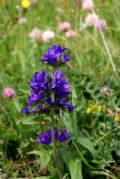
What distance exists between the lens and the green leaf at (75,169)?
1757mm

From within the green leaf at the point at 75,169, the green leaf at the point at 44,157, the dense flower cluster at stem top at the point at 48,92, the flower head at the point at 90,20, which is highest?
the flower head at the point at 90,20

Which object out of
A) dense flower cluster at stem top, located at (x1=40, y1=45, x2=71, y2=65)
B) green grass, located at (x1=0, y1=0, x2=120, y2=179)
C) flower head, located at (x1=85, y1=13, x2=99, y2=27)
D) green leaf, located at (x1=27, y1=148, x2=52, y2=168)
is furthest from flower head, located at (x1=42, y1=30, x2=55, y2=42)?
green leaf, located at (x1=27, y1=148, x2=52, y2=168)

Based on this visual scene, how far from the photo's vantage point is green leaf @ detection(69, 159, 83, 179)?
1.76 metres

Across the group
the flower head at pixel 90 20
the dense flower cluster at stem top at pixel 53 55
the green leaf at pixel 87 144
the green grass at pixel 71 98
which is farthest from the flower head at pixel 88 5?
the green leaf at pixel 87 144

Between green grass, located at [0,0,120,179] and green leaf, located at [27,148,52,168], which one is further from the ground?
green grass, located at [0,0,120,179]

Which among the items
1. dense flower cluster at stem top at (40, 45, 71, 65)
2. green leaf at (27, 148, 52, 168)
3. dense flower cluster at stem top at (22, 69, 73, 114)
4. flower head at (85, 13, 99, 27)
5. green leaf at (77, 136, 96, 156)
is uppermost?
flower head at (85, 13, 99, 27)

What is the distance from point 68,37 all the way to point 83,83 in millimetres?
550

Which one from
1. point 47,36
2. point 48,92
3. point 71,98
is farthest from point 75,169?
point 47,36

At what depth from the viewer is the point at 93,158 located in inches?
→ 75.9

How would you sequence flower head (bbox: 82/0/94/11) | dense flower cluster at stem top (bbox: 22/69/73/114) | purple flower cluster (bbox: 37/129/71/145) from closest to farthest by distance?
1. dense flower cluster at stem top (bbox: 22/69/73/114)
2. purple flower cluster (bbox: 37/129/71/145)
3. flower head (bbox: 82/0/94/11)

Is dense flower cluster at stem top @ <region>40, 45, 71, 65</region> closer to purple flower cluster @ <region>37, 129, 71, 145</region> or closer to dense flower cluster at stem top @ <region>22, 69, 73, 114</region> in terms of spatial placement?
dense flower cluster at stem top @ <region>22, 69, 73, 114</region>

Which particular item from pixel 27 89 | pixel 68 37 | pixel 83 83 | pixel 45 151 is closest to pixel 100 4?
pixel 68 37

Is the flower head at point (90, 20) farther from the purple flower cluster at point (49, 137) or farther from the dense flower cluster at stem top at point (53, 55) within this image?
the purple flower cluster at point (49, 137)

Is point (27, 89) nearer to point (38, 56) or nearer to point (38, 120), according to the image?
point (38, 120)
